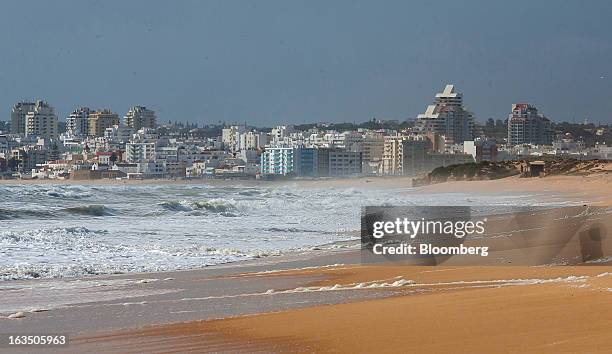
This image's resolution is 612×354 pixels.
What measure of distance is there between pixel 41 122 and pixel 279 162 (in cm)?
8525

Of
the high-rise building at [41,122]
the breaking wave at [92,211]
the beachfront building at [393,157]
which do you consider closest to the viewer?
the breaking wave at [92,211]

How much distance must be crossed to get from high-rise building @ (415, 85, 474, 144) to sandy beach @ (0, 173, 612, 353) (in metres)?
132

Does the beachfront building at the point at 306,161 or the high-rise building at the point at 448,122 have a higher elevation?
the high-rise building at the point at 448,122

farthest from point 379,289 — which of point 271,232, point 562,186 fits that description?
point 562,186

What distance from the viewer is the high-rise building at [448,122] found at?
145750 mm

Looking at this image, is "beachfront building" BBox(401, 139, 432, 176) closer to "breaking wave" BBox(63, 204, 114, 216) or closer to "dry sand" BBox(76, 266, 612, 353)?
"breaking wave" BBox(63, 204, 114, 216)

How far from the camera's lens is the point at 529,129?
13400 cm

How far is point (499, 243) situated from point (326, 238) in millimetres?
6574

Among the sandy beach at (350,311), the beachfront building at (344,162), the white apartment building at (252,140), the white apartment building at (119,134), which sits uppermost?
the white apartment building at (119,134)

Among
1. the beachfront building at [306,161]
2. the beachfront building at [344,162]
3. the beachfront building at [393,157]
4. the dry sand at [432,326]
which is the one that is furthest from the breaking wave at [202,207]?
the beachfront building at [344,162]

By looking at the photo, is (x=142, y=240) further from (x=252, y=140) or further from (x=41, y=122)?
(x=41, y=122)

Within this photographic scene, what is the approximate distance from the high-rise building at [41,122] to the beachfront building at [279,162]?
→ 257 ft

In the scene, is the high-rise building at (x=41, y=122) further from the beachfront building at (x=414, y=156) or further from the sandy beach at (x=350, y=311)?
the sandy beach at (x=350, y=311)

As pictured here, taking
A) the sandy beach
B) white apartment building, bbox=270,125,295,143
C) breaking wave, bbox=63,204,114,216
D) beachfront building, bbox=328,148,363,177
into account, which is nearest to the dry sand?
the sandy beach
